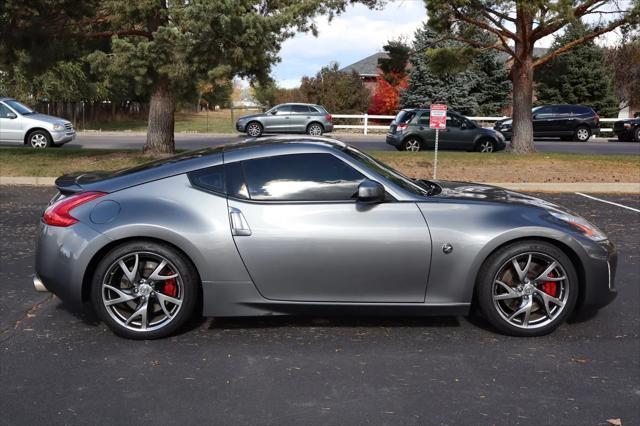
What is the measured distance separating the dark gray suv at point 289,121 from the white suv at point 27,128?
922 centimetres

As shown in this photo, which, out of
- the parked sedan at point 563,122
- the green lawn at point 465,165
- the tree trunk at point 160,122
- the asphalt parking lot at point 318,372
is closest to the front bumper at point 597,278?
the asphalt parking lot at point 318,372

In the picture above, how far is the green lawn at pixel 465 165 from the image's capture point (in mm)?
14977

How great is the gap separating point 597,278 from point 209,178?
9.06 feet

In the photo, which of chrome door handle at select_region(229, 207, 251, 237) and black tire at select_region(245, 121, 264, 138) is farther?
black tire at select_region(245, 121, 264, 138)

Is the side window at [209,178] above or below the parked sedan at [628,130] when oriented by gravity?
below

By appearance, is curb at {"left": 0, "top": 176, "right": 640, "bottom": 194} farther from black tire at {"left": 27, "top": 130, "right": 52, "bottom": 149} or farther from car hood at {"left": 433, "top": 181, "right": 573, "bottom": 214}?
car hood at {"left": 433, "top": 181, "right": 573, "bottom": 214}

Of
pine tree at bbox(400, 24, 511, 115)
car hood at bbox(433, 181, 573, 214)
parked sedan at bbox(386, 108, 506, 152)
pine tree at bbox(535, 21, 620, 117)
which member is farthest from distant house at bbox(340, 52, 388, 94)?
car hood at bbox(433, 181, 573, 214)

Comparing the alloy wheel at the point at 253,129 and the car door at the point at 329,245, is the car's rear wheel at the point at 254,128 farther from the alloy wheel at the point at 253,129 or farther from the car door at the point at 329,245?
the car door at the point at 329,245

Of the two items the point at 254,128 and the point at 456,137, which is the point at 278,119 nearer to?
the point at 254,128

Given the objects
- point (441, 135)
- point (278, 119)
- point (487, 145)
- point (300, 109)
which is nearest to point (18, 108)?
point (278, 119)

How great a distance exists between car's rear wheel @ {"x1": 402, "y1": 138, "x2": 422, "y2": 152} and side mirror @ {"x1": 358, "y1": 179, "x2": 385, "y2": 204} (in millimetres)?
17529

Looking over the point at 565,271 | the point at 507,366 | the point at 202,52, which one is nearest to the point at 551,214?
the point at 565,271

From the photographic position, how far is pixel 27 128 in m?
21.2

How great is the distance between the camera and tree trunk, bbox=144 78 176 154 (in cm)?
1653
